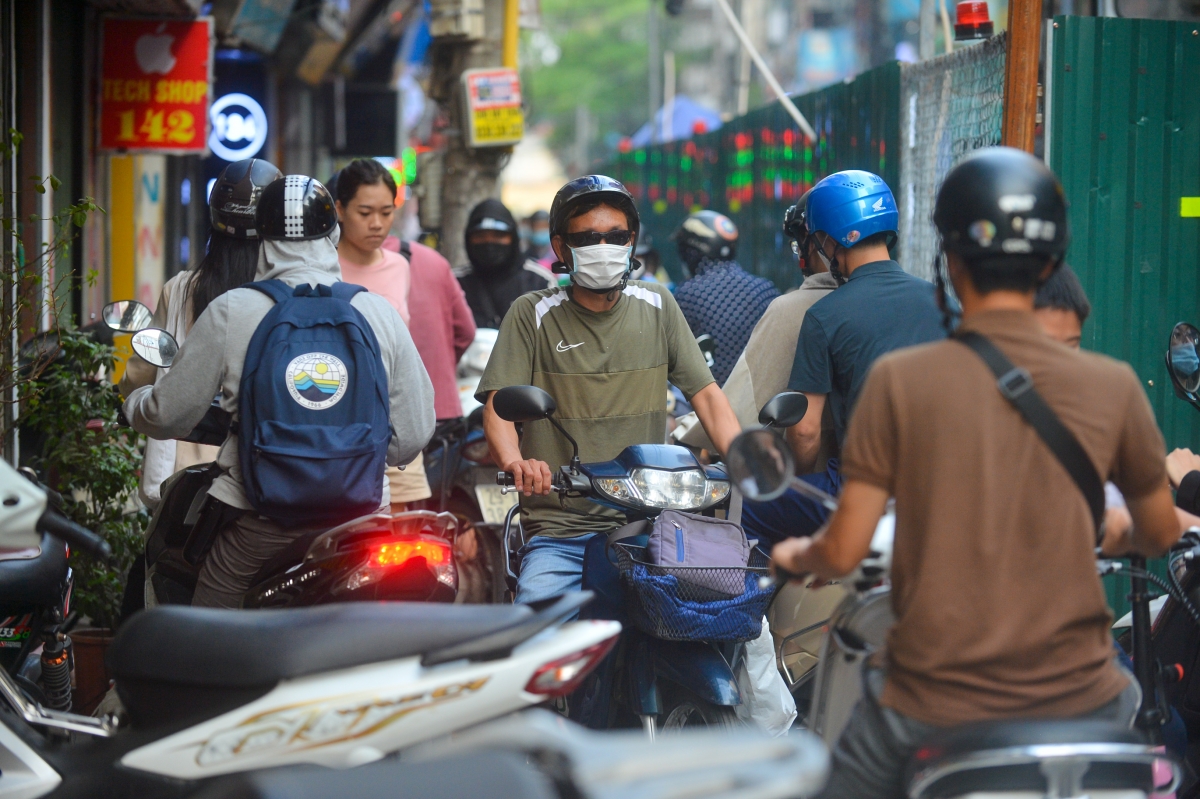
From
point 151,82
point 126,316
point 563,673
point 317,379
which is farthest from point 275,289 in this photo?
point 151,82

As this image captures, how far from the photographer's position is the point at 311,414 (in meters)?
3.68

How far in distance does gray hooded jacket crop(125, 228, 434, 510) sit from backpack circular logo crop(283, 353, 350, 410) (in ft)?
0.69

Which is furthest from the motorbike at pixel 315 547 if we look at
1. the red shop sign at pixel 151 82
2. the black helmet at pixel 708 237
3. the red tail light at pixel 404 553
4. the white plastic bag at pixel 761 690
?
the red shop sign at pixel 151 82

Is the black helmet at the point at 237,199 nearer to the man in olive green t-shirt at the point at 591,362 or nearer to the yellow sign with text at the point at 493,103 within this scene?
the man in olive green t-shirt at the point at 591,362

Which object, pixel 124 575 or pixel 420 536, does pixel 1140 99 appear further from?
pixel 124 575

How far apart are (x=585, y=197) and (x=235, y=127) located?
9.64 meters

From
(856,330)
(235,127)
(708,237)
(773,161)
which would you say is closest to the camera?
(856,330)

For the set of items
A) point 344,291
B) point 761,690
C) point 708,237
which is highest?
point 708,237

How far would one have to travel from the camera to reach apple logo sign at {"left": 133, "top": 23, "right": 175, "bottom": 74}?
913 centimetres

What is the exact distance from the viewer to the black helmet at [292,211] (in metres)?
3.96

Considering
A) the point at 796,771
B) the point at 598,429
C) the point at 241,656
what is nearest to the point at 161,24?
the point at 598,429

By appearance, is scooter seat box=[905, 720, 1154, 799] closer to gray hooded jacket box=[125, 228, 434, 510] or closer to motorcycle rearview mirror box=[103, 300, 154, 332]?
gray hooded jacket box=[125, 228, 434, 510]

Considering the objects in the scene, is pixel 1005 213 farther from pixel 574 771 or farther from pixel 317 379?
pixel 317 379

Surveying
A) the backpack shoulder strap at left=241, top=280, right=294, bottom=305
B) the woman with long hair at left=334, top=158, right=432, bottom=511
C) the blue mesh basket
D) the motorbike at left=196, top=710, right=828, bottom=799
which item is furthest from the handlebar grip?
the woman with long hair at left=334, top=158, right=432, bottom=511
